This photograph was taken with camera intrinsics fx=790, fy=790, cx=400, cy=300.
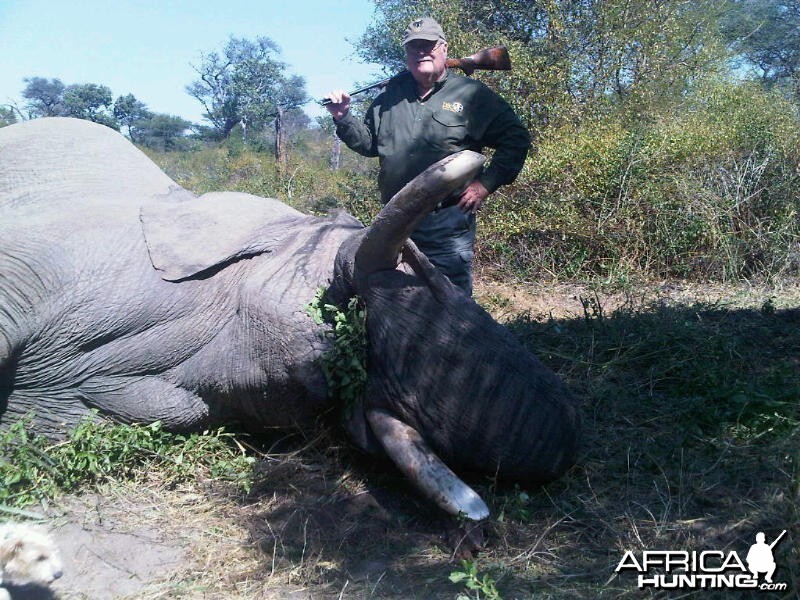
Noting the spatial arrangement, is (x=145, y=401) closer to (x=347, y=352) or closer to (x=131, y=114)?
(x=347, y=352)

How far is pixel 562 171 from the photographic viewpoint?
28.9 ft

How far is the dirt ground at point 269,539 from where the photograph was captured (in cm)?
304

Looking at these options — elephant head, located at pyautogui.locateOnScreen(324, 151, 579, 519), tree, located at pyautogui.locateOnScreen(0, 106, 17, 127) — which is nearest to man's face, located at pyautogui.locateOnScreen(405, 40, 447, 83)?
elephant head, located at pyautogui.locateOnScreen(324, 151, 579, 519)

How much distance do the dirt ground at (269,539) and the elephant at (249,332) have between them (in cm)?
25

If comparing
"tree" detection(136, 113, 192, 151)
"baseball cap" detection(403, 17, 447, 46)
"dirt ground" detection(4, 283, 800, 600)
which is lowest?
"dirt ground" detection(4, 283, 800, 600)

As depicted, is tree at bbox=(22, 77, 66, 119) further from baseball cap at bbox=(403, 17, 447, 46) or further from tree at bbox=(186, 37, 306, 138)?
baseball cap at bbox=(403, 17, 447, 46)

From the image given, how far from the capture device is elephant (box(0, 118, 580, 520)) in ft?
11.0

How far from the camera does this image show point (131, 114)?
33562 millimetres

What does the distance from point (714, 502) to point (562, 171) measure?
597cm

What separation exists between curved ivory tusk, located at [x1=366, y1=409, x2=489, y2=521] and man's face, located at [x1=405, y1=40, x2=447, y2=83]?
2345 mm

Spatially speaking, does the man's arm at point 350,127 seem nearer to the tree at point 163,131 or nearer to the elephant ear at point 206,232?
the elephant ear at point 206,232

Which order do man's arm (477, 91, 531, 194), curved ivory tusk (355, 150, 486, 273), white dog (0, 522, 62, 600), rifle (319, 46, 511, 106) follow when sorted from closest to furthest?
white dog (0, 522, 62, 600) < curved ivory tusk (355, 150, 486, 273) < man's arm (477, 91, 531, 194) < rifle (319, 46, 511, 106)

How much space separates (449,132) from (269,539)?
8.68 feet

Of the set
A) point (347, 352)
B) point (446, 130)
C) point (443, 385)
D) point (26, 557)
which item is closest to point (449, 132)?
point (446, 130)
